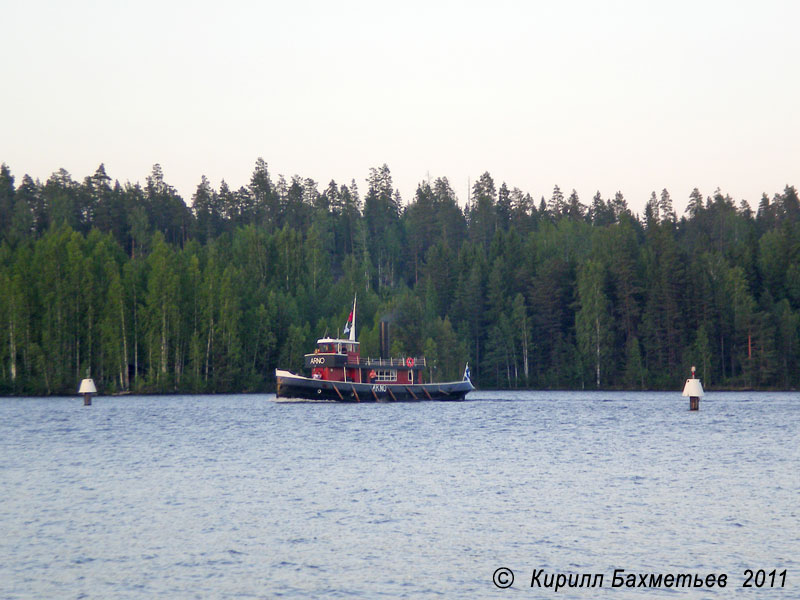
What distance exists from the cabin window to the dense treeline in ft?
78.4

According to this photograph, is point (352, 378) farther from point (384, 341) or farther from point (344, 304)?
point (344, 304)

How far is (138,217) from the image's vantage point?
522ft

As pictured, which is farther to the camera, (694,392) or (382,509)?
(694,392)

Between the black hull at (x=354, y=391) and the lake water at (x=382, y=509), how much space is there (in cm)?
2145

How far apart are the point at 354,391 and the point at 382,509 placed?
56.4 meters

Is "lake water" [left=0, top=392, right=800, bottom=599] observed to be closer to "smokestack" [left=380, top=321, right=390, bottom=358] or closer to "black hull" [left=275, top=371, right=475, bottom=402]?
"black hull" [left=275, top=371, right=475, bottom=402]

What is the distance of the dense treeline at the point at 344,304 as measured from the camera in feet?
344

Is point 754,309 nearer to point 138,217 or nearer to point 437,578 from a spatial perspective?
point 138,217

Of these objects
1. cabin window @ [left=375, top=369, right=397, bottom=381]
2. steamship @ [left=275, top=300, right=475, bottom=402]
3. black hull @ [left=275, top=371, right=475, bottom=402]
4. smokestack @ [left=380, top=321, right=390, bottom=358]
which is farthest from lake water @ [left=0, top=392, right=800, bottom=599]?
smokestack @ [left=380, top=321, right=390, bottom=358]

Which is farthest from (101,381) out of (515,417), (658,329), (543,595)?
(543,595)

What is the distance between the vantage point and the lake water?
2195 cm

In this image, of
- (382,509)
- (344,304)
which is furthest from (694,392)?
(344,304)

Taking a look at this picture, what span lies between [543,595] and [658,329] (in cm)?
11249

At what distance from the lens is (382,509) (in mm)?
30734
